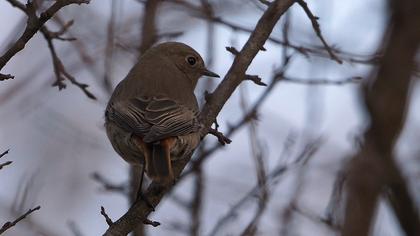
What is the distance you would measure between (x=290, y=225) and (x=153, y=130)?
131 cm

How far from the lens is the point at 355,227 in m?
2.20

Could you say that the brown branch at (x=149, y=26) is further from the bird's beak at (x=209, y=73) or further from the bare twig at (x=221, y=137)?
the bare twig at (x=221, y=137)

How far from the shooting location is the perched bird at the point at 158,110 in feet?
15.8

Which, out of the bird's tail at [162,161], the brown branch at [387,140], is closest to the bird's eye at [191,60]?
the bird's tail at [162,161]

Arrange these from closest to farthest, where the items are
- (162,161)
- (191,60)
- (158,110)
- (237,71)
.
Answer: (162,161) → (237,71) → (158,110) → (191,60)

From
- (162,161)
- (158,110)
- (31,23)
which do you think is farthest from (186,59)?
(31,23)

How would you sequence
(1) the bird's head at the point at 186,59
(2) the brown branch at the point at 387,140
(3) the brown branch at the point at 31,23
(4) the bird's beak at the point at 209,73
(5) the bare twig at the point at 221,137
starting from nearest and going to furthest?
(2) the brown branch at the point at 387,140 < (3) the brown branch at the point at 31,23 < (5) the bare twig at the point at 221,137 < (4) the bird's beak at the point at 209,73 < (1) the bird's head at the point at 186,59

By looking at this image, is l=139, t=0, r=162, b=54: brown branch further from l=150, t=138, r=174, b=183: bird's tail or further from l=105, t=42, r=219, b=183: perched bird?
l=150, t=138, r=174, b=183: bird's tail

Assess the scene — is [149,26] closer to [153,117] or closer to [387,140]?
[153,117]

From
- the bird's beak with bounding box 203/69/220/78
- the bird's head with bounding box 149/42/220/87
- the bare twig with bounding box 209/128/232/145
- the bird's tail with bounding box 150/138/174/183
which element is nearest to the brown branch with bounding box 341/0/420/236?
the bird's tail with bounding box 150/138/174/183

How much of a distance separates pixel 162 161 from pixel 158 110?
Answer: 2.90ft

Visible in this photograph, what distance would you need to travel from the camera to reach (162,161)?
4598 millimetres

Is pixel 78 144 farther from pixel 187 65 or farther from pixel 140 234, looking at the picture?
pixel 140 234

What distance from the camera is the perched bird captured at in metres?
4.81
